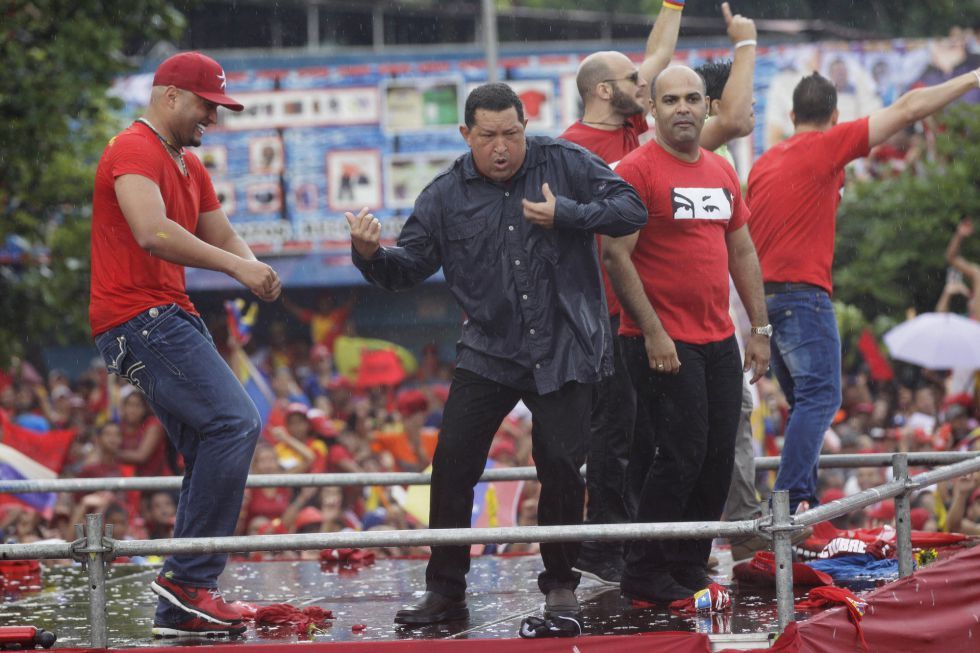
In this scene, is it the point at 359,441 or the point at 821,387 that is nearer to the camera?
the point at 821,387

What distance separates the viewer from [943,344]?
12398 millimetres

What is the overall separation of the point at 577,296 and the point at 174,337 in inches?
58.4

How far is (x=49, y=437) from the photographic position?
1103 centimetres

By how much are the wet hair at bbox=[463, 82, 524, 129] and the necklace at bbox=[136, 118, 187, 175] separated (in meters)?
1.12

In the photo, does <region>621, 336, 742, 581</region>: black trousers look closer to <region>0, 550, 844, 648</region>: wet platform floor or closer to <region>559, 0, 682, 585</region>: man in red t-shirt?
<region>0, 550, 844, 648</region>: wet platform floor

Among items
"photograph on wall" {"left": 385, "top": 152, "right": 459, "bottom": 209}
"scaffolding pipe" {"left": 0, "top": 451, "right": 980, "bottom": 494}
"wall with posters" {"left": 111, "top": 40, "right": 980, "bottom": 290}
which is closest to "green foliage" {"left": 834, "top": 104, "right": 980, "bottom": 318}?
"wall with posters" {"left": 111, "top": 40, "right": 980, "bottom": 290}

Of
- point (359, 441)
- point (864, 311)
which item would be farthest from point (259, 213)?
point (359, 441)

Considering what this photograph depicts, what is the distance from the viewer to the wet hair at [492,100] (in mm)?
5145

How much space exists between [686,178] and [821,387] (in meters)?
1.46

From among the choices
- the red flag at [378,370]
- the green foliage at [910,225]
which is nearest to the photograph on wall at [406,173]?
the green foliage at [910,225]

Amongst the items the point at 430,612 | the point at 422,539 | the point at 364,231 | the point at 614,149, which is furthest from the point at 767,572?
the point at 364,231

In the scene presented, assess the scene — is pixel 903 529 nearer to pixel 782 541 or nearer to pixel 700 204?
pixel 782 541

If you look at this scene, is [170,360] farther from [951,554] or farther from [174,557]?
[951,554]

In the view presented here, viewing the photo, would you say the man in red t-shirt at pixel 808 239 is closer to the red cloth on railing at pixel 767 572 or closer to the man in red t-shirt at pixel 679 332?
the red cloth on railing at pixel 767 572
